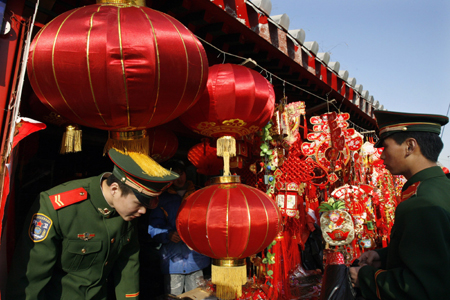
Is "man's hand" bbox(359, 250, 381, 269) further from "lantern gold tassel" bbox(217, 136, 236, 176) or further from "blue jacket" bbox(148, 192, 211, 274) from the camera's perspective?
"blue jacket" bbox(148, 192, 211, 274)

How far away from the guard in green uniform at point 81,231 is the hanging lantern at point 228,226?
36cm

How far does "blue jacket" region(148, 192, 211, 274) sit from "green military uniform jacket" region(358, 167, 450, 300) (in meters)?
2.26

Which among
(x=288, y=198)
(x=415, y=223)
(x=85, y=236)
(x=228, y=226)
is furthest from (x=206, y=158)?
(x=415, y=223)

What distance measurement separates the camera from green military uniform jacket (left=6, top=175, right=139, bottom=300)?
1.80m

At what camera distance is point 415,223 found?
56.7 inches

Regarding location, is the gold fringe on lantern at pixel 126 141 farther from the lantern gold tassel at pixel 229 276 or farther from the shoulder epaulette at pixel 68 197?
the lantern gold tassel at pixel 229 276

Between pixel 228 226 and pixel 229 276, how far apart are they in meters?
0.43

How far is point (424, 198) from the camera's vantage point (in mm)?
1498

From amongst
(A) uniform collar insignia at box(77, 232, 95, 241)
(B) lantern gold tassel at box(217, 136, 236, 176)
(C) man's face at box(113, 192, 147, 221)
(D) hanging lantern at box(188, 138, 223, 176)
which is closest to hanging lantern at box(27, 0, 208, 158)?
(C) man's face at box(113, 192, 147, 221)

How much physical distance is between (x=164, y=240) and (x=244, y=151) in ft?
4.60

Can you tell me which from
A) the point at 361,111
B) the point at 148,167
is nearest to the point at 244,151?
the point at 148,167

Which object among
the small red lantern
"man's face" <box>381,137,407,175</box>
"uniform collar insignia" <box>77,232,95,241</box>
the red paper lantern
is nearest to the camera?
"man's face" <box>381,137,407,175</box>

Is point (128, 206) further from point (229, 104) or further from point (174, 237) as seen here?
point (174, 237)


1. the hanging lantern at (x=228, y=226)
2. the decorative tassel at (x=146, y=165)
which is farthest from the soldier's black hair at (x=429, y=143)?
the decorative tassel at (x=146, y=165)
